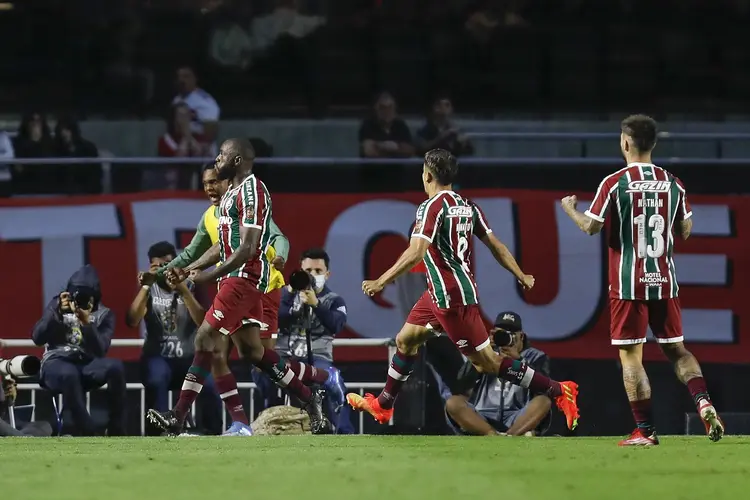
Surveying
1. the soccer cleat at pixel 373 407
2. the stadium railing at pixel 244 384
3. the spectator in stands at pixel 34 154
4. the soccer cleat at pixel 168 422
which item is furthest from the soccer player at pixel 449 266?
the spectator in stands at pixel 34 154

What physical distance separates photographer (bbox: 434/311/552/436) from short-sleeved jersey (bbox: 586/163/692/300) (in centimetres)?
268

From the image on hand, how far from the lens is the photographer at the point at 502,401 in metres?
12.3

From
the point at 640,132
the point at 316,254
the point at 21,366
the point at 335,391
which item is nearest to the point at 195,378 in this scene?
the point at 335,391

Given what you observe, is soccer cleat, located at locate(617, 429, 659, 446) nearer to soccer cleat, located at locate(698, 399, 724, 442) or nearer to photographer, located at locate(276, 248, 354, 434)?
soccer cleat, located at locate(698, 399, 724, 442)

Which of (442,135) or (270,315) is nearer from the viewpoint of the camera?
(270,315)

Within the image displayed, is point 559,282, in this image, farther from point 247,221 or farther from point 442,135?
point 247,221

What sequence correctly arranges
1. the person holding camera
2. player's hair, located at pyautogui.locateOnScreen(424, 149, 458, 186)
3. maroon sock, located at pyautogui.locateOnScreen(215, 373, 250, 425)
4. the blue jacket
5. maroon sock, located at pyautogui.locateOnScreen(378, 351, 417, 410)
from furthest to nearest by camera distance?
the person holding camera, the blue jacket, maroon sock, located at pyautogui.locateOnScreen(215, 373, 250, 425), maroon sock, located at pyautogui.locateOnScreen(378, 351, 417, 410), player's hair, located at pyautogui.locateOnScreen(424, 149, 458, 186)

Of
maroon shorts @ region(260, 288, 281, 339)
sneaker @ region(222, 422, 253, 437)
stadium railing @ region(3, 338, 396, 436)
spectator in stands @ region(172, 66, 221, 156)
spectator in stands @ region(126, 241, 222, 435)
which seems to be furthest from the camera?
spectator in stands @ region(172, 66, 221, 156)

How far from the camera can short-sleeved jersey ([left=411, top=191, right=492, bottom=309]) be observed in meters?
10.4

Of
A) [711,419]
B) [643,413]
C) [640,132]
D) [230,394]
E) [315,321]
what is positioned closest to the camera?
[711,419]

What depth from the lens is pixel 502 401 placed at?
1254cm

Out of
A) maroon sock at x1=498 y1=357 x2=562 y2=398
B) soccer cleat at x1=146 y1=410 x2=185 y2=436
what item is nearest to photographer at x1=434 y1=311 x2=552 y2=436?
maroon sock at x1=498 y1=357 x2=562 y2=398

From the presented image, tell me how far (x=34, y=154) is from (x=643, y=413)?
8.30m

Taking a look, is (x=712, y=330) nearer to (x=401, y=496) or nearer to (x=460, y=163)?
(x=460, y=163)
